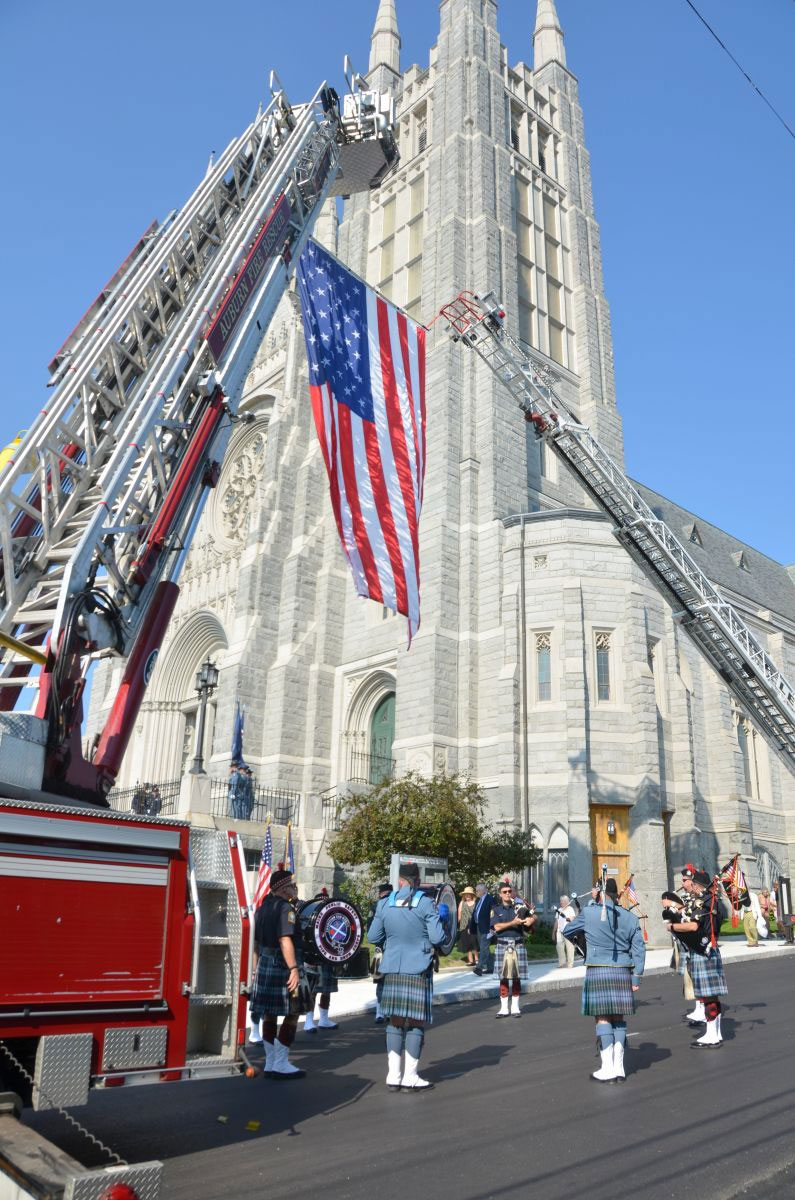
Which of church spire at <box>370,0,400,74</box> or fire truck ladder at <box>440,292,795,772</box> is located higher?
church spire at <box>370,0,400,74</box>

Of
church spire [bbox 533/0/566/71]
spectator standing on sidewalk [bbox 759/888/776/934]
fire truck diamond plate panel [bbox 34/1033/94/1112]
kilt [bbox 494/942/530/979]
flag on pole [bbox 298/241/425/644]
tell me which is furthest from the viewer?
church spire [bbox 533/0/566/71]

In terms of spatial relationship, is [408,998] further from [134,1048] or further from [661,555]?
[661,555]

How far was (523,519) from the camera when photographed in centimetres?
2959

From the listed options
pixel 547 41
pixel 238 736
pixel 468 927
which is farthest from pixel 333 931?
pixel 547 41

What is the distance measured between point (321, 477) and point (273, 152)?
22.6m

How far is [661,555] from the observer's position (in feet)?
60.5

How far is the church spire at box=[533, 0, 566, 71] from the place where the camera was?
4719 cm

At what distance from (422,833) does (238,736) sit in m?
10.7

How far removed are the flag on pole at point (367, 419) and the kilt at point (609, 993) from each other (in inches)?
262

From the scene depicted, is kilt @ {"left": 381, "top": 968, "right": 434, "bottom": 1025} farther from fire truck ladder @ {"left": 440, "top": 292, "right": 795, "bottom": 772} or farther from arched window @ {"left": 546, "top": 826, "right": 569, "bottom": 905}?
arched window @ {"left": 546, "top": 826, "right": 569, "bottom": 905}

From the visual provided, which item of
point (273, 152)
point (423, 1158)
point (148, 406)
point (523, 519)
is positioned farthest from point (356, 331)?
point (523, 519)

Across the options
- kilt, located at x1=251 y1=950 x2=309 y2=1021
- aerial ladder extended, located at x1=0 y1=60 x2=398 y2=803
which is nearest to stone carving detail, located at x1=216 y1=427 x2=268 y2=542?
aerial ladder extended, located at x1=0 y1=60 x2=398 y2=803

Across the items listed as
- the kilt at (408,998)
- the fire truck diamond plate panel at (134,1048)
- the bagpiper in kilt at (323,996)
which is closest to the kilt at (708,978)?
the kilt at (408,998)

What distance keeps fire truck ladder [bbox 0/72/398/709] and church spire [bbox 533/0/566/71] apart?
134ft
